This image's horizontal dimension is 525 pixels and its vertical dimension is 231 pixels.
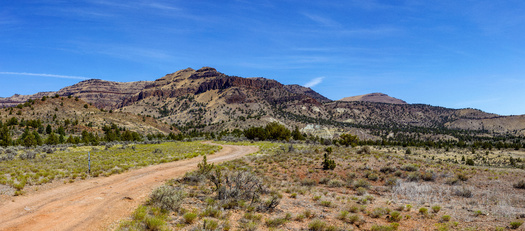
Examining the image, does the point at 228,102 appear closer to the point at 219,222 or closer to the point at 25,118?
the point at 25,118

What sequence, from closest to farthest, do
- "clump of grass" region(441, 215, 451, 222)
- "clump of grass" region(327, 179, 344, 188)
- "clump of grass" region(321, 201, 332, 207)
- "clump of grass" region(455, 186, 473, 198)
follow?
1. "clump of grass" region(441, 215, 451, 222)
2. "clump of grass" region(321, 201, 332, 207)
3. "clump of grass" region(455, 186, 473, 198)
4. "clump of grass" region(327, 179, 344, 188)

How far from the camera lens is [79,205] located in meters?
9.67

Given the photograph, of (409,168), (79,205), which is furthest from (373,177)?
(79,205)

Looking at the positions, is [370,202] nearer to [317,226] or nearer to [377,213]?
[377,213]

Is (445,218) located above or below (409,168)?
below

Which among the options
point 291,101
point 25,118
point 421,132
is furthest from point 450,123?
point 25,118

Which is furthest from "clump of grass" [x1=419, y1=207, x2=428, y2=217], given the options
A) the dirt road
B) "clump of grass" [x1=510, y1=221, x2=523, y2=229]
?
the dirt road

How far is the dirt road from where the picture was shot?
787 cm

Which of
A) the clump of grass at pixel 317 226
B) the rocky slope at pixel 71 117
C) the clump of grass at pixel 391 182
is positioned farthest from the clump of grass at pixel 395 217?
the rocky slope at pixel 71 117

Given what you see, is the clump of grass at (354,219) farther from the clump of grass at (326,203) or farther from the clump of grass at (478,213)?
the clump of grass at (478,213)

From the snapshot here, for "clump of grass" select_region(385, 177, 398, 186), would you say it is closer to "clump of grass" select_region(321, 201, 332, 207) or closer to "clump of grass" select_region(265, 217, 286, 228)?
"clump of grass" select_region(321, 201, 332, 207)

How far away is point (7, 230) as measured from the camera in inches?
291

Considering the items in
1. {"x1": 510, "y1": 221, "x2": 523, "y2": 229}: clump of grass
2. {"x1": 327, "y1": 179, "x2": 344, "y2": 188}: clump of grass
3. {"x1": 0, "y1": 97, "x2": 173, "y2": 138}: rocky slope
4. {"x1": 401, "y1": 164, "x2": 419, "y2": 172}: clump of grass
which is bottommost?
{"x1": 327, "y1": 179, "x2": 344, "y2": 188}: clump of grass

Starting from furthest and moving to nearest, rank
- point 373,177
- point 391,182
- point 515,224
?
point 373,177
point 391,182
point 515,224
